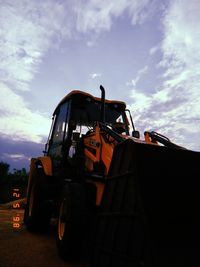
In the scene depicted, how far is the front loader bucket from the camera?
8.75 ft

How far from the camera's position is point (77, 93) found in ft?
21.9

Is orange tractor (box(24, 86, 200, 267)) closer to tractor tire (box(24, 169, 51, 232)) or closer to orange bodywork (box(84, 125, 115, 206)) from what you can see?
orange bodywork (box(84, 125, 115, 206))

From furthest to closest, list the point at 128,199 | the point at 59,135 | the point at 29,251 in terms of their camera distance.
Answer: the point at 59,135
the point at 29,251
the point at 128,199

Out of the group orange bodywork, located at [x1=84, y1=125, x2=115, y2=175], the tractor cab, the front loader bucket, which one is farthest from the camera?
the tractor cab

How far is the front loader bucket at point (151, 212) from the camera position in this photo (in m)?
2.67

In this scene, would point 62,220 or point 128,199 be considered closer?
point 128,199

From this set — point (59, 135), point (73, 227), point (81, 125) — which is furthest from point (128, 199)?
point (59, 135)

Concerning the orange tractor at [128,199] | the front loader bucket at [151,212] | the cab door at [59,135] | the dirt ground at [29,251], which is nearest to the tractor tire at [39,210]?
the dirt ground at [29,251]

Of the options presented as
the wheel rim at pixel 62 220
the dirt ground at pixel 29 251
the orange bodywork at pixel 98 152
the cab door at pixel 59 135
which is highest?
the cab door at pixel 59 135

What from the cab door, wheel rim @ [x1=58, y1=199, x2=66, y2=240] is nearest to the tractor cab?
the cab door

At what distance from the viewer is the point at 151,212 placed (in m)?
2.79

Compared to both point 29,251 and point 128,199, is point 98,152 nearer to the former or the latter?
point 29,251

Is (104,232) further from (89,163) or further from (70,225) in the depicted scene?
(89,163)

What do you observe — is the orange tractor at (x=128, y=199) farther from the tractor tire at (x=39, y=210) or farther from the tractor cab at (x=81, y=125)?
the tractor tire at (x=39, y=210)
